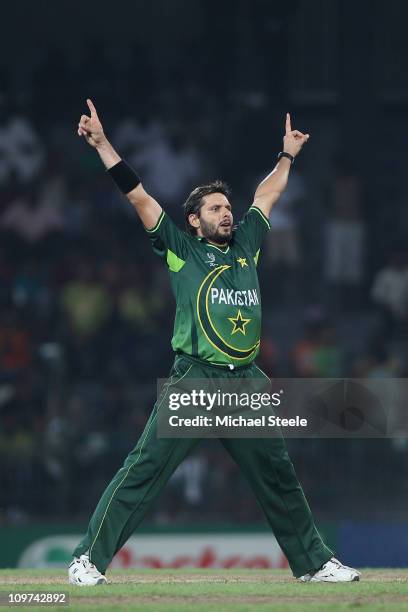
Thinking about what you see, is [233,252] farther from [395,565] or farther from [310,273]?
[310,273]

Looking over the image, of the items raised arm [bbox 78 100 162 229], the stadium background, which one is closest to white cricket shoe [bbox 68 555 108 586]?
raised arm [bbox 78 100 162 229]

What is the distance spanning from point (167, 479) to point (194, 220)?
1.47 metres

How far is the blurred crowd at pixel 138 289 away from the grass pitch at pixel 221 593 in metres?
5.21

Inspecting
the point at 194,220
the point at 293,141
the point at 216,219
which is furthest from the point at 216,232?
the point at 293,141

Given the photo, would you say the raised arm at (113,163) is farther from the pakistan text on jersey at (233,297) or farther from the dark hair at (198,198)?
the pakistan text on jersey at (233,297)

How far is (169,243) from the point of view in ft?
26.4

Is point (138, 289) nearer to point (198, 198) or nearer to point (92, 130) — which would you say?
point (198, 198)

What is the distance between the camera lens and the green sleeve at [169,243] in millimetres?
8023

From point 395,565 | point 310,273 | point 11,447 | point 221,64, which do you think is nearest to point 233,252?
point 395,565

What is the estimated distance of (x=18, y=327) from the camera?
16016 mm

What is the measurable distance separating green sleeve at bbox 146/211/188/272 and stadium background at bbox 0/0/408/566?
6.04m

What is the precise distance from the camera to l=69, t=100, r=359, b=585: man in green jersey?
7816 mm

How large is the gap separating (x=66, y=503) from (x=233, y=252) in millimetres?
6435

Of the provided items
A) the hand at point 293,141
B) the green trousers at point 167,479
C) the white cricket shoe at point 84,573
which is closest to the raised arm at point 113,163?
the green trousers at point 167,479
